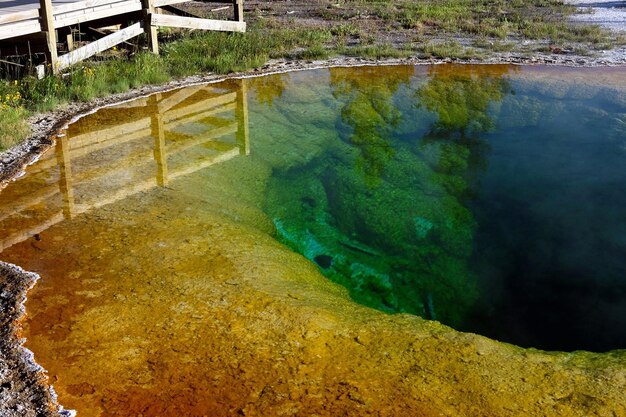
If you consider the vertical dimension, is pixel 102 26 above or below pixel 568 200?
above

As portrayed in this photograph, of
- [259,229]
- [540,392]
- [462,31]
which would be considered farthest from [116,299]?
[462,31]

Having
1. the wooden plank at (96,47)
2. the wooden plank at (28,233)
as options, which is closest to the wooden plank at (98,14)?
the wooden plank at (96,47)

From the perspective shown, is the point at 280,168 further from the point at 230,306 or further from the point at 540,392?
the point at 540,392

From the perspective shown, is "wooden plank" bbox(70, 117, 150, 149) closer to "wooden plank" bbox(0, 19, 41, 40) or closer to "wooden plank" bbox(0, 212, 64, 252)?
"wooden plank" bbox(0, 19, 41, 40)

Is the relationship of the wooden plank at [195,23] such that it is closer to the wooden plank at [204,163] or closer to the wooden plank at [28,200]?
the wooden plank at [204,163]

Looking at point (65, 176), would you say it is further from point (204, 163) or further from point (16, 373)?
point (16, 373)
